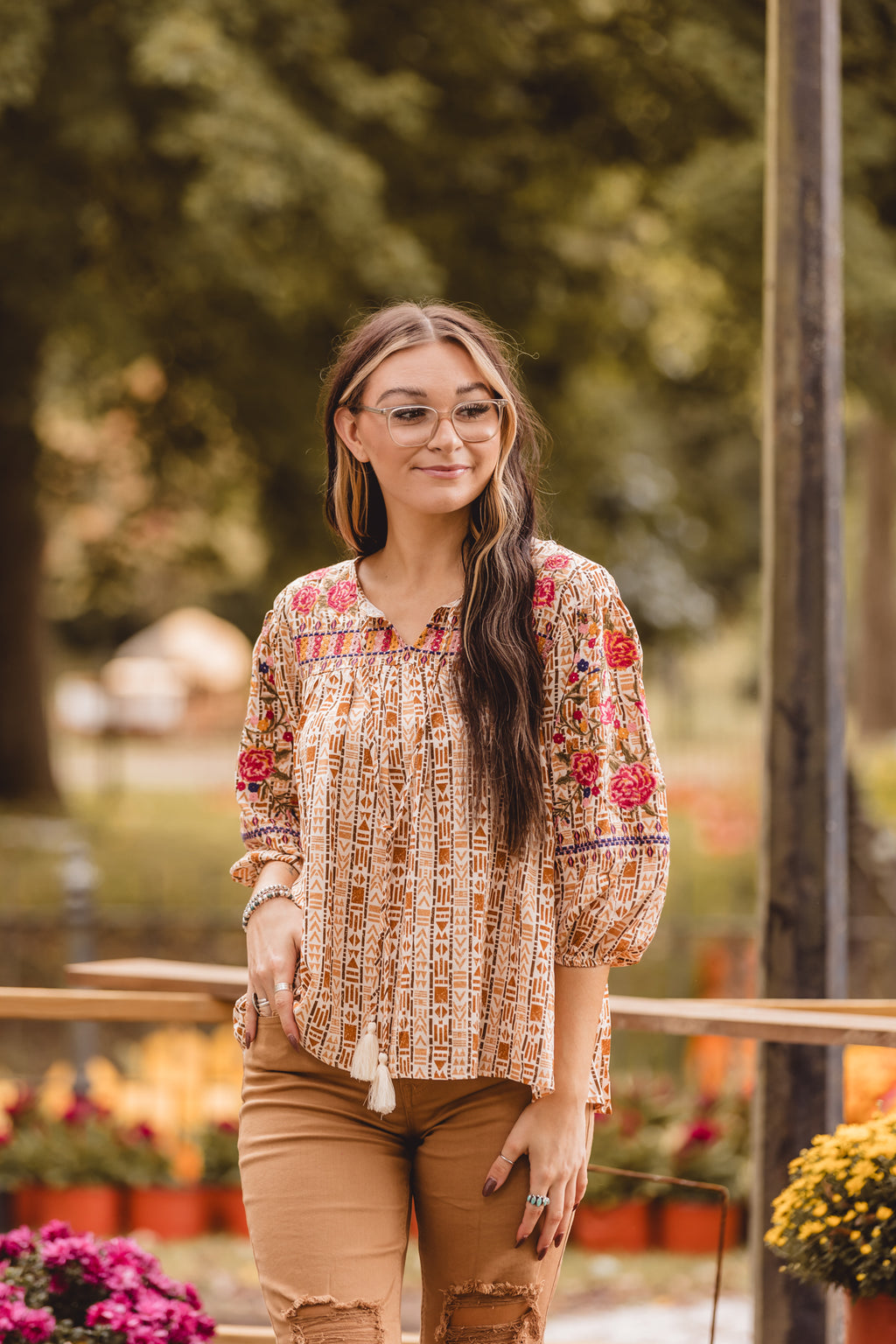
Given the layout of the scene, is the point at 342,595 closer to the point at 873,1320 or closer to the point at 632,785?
the point at 632,785

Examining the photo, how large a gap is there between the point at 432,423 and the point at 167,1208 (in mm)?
4384

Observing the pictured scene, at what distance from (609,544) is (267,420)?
8.14 feet

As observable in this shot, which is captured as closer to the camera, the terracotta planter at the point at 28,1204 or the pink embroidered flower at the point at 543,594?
the pink embroidered flower at the point at 543,594

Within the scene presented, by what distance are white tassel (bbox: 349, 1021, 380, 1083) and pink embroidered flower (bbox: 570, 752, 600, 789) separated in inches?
17.2

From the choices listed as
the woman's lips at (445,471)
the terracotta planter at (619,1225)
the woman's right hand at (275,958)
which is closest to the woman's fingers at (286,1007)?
the woman's right hand at (275,958)

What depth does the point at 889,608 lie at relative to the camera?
2020cm

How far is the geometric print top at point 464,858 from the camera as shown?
6.53 feet

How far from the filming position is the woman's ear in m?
2.21

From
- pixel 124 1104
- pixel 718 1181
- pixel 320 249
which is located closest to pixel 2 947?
pixel 124 1104

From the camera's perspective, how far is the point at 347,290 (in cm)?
813

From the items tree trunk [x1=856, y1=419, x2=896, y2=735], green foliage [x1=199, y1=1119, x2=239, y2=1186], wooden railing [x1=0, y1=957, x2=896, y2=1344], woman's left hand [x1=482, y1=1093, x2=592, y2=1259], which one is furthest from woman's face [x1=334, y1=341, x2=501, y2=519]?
tree trunk [x1=856, y1=419, x2=896, y2=735]

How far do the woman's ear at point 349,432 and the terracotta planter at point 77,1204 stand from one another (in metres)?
4.19

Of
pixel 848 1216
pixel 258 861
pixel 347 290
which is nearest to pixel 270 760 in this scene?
pixel 258 861

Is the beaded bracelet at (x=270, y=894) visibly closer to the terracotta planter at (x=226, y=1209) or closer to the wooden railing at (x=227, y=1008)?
the wooden railing at (x=227, y=1008)
